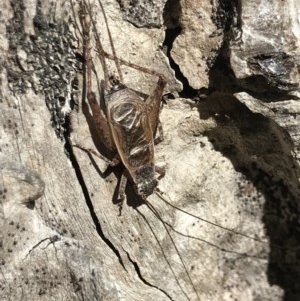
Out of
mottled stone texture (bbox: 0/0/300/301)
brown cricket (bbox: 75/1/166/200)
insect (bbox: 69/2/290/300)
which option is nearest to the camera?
mottled stone texture (bbox: 0/0/300/301)

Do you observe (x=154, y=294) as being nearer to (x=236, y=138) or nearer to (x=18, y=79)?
(x=236, y=138)

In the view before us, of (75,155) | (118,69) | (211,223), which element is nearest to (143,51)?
(118,69)

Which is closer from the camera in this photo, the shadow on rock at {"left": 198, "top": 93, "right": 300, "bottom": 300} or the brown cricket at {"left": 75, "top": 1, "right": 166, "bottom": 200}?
the brown cricket at {"left": 75, "top": 1, "right": 166, "bottom": 200}

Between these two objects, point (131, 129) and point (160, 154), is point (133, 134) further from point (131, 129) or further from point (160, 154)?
point (160, 154)

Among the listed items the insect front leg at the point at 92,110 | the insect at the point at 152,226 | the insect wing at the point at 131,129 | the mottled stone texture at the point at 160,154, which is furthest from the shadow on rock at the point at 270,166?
the insect front leg at the point at 92,110

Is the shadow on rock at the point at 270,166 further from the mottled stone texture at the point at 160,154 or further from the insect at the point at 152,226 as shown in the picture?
the insect at the point at 152,226

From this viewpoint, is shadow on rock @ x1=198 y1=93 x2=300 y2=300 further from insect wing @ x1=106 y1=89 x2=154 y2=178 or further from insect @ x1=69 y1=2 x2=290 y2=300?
insect wing @ x1=106 y1=89 x2=154 y2=178

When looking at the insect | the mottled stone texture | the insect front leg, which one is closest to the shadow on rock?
the mottled stone texture
